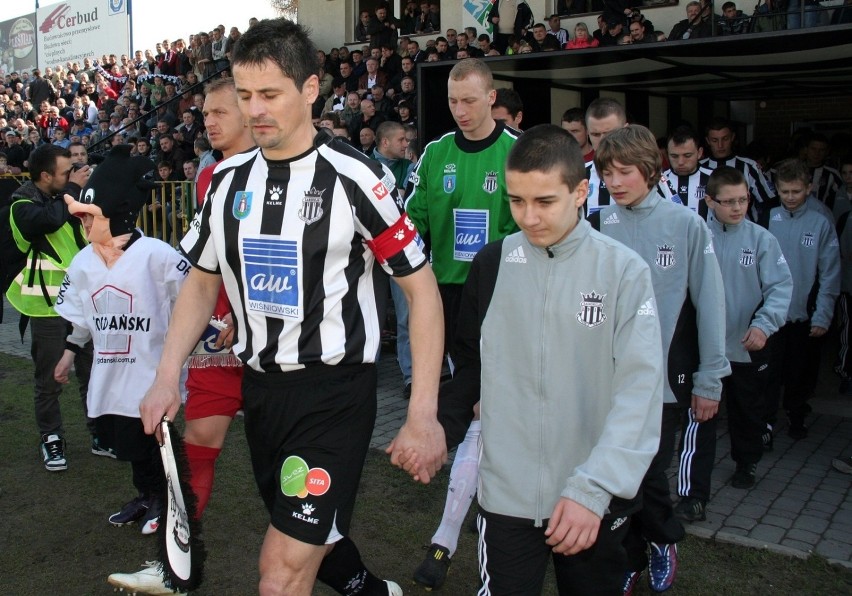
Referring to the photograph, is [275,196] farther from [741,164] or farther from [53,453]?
[741,164]

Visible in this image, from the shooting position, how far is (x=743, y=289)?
5168 millimetres

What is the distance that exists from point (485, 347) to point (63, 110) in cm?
2549

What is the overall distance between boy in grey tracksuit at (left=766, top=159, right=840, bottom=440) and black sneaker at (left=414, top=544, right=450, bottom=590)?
3120 mm

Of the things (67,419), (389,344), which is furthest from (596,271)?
(389,344)

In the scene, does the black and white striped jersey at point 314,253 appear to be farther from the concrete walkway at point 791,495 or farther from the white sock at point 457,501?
the concrete walkway at point 791,495

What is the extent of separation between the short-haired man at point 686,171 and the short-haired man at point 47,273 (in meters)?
4.02

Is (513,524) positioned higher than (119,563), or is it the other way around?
(513,524)

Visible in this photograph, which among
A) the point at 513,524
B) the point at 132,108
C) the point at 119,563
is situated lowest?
the point at 119,563

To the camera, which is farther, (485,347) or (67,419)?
(67,419)

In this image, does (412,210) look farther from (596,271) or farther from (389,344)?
(389,344)

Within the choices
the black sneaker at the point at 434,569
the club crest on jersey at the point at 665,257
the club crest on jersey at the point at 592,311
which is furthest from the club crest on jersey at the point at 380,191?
the black sneaker at the point at 434,569

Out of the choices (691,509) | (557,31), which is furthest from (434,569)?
(557,31)

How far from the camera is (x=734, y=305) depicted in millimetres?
5207

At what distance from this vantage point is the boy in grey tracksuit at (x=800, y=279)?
20.1 ft
